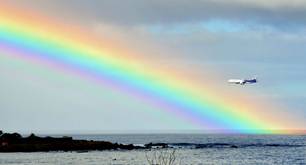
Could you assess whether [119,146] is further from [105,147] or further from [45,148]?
[45,148]

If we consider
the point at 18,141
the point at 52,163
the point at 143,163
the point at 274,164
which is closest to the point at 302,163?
the point at 274,164

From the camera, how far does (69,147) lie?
470 feet

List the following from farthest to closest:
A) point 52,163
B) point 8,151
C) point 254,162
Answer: point 8,151 → point 254,162 → point 52,163

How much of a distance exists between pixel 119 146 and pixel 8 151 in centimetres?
2831

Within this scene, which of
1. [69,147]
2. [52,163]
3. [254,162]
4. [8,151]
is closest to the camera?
[52,163]

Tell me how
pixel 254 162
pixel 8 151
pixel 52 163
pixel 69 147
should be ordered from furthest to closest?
pixel 69 147, pixel 8 151, pixel 254 162, pixel 52 163

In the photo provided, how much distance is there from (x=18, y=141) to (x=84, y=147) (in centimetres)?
1456

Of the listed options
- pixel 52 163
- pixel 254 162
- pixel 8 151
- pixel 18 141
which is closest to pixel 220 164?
pixel 254 162

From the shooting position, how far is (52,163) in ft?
295

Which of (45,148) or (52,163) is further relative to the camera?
(45,148)

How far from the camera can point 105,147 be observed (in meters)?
146

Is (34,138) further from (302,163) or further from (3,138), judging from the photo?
(302,163)

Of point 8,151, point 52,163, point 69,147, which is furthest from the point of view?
point 69,147

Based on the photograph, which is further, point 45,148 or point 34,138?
point 34,138
